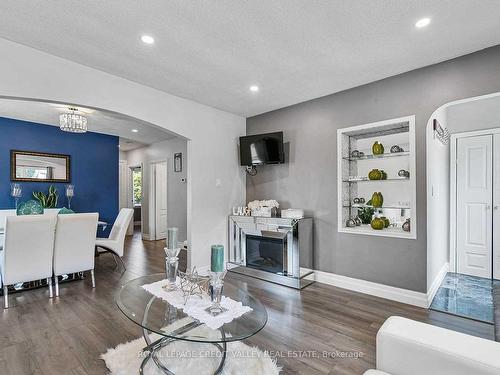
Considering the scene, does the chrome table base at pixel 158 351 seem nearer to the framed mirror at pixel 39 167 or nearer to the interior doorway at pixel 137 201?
the framed mirror at pixel 39 167

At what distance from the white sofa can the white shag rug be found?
0.90 meters

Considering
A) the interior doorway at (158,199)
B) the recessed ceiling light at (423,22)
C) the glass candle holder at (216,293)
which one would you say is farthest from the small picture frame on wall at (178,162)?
the recessed ceiling light at (423,22)

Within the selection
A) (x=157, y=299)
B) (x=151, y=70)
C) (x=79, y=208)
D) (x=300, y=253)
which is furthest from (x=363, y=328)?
(x=79, y=208)

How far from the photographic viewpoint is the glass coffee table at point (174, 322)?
4.90 ft

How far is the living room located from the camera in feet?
6.38

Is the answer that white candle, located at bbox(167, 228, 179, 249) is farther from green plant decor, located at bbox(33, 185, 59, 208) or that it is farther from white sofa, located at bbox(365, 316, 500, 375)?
green plant decor, located at bbox(33, 185, 59, 208)

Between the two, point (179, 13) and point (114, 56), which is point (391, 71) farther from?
point (114, 56)

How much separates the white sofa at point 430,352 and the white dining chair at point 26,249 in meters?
3.61

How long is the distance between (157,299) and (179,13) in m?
2.15

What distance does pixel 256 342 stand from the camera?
7.29 ft

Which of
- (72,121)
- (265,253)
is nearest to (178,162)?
(72,121)

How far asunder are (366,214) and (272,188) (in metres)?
1.49

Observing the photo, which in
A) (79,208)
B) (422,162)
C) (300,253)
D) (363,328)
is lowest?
(363,328)

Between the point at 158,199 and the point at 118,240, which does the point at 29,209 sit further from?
the point at 158,199
